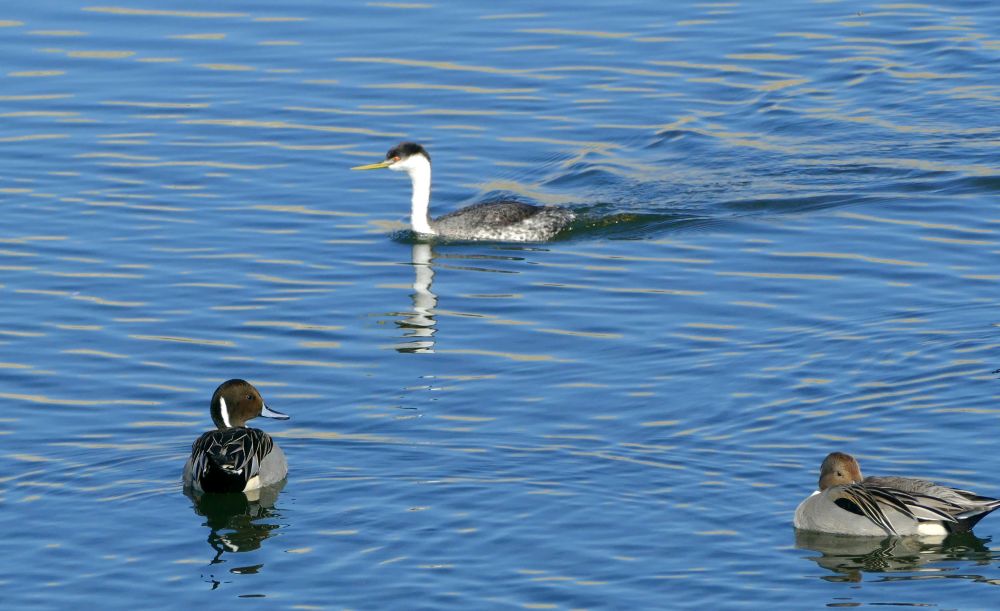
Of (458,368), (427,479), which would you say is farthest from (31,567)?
(458,368)

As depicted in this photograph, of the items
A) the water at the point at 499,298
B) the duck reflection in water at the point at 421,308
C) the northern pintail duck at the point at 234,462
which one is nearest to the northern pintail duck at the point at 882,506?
the water at the point at 499,298

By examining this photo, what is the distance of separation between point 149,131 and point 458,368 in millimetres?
9303

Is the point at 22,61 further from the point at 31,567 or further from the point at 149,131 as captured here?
the point at 31,567

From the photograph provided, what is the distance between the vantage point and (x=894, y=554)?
1302 centimetres

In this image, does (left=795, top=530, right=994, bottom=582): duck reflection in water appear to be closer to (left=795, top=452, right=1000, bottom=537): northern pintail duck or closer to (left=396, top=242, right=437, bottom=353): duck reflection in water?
(left=795, top=452, right=1000, bottom=537): northern pintail duck

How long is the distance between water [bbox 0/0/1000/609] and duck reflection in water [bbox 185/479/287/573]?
0.15ft

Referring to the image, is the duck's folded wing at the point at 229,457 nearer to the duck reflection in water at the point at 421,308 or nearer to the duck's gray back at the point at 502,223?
the duck reflection in water at the point at 421,308

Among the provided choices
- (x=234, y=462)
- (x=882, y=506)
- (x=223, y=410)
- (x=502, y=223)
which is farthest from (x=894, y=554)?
(x=502, y=223)

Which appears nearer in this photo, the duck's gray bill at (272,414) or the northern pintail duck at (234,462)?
the northern pintail duck at (234,462)

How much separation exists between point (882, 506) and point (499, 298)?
7.15 m

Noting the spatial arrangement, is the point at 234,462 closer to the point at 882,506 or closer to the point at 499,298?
the point at 882,506

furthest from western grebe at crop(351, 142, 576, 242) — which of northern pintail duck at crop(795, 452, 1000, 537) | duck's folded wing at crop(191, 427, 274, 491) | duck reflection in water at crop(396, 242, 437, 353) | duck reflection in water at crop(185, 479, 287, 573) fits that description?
northern pintail duck at crop(795, 452, 1000, 537)

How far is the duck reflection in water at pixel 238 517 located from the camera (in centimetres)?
1350

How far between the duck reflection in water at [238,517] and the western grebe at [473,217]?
7908mm
